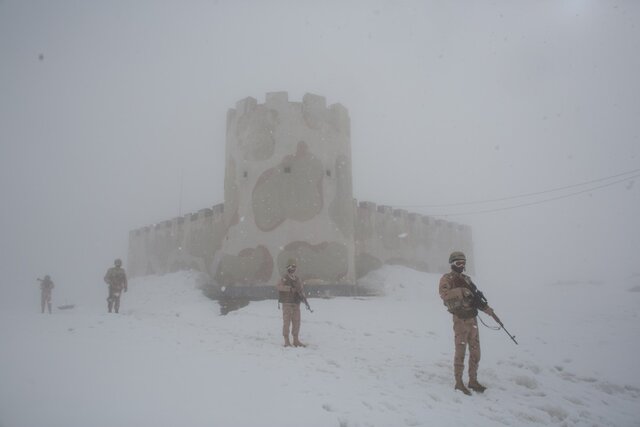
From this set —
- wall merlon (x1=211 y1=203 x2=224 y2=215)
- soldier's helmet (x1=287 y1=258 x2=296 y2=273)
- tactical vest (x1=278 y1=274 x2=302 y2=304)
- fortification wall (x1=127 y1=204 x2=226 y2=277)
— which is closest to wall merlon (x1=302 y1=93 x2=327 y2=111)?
wall merlon (x1=211 y1=203 x2=224 y2=215)

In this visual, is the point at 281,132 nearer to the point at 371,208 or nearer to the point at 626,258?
the point at 371,208

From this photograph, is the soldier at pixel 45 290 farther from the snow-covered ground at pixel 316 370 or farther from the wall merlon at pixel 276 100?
the wall merlon at pixel 276 100

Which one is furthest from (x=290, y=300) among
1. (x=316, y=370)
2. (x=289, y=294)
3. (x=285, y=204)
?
(x=285, y=204)

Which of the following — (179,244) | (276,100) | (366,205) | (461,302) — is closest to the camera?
(461,302)

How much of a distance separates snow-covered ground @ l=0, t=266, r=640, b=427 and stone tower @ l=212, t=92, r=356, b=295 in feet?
8.43

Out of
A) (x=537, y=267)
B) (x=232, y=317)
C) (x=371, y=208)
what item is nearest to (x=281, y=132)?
(x=371, y=208)

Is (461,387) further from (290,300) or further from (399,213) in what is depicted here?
(399,213)

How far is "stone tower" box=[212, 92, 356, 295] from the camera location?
14.1m

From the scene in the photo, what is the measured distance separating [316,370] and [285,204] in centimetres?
869

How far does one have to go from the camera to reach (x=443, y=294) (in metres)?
5.95

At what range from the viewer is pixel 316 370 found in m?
6.23

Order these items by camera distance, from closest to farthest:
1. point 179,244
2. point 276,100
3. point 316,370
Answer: point 316,370 → point 276,100 → point 179,244

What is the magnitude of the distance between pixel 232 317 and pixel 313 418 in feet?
24.4

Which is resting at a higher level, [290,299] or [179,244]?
[179,244]
